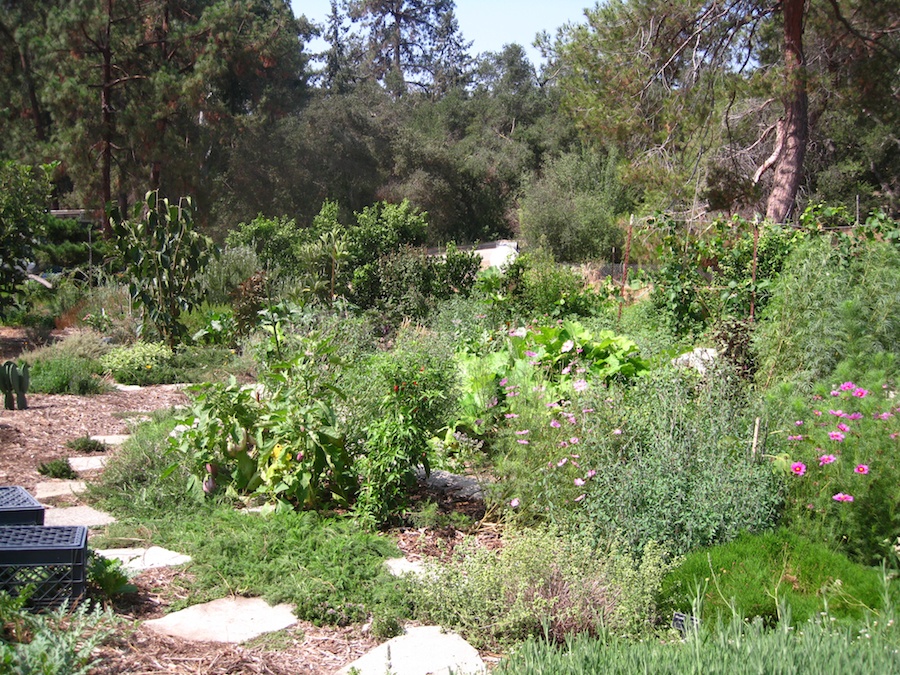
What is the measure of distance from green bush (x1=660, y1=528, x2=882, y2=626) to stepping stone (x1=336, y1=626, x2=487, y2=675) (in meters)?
0.76

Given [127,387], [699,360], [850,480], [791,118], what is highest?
[791,118]

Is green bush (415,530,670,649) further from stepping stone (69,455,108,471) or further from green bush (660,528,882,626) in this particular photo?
stepping stone (69,455,108,471)

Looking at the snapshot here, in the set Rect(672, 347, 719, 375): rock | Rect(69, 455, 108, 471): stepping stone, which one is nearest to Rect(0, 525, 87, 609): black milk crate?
Rect(69, 455, 108, 471): stepping stone

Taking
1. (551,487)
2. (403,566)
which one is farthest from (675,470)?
(403,566)

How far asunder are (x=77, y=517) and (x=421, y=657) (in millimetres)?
2160

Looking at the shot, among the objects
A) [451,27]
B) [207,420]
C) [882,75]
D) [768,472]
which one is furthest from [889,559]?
[451,27]

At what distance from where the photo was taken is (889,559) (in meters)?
3.18

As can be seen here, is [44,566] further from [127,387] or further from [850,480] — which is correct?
[127,387]

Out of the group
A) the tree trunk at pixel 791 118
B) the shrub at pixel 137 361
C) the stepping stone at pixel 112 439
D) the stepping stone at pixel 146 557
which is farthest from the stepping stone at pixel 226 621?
the tree trunk at pixel 791 118

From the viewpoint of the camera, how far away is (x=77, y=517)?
3787 mm

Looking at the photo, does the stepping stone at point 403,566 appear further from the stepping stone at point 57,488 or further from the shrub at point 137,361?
the shrub at point 137,361

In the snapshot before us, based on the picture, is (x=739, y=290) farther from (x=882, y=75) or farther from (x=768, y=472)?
(x=882, y=75)

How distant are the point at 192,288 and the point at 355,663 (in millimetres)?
6335

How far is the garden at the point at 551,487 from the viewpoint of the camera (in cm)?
251
